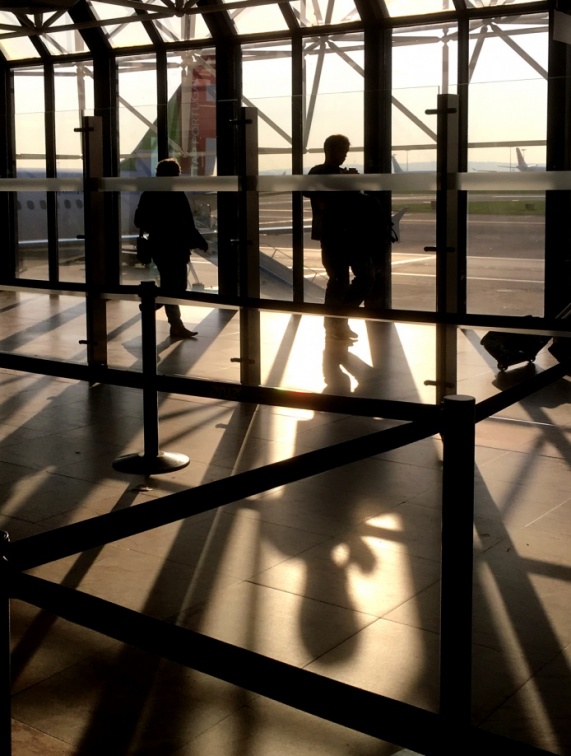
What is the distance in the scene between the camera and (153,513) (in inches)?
87.4

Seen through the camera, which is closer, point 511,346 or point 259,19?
point 511,346

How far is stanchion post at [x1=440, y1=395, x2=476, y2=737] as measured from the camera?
2396 mm

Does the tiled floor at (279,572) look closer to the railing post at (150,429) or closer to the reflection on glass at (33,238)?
the railing post at (150,429)

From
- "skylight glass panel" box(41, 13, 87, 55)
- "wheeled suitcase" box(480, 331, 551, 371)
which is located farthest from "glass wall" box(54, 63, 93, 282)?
"wheeled suitcase" box(480, 331, 551, 371)

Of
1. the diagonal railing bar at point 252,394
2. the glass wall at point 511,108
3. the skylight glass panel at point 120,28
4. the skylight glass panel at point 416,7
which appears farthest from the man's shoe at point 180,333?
the diagonal railing bar at point 252,394

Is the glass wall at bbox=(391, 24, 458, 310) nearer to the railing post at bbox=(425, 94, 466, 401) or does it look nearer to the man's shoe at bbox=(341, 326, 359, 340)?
the man's shoe at bbox=(341, 326, 359, 340)

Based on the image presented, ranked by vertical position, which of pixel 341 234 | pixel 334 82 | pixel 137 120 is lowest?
pixel 341 234

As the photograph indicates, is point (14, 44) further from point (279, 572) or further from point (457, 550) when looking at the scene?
point (457, 550)

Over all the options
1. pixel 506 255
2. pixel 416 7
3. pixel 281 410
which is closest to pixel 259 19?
pixel 416 7

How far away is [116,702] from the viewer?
335 cm

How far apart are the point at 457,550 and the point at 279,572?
7.17ft

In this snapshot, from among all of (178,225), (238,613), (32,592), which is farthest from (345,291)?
(32,592)

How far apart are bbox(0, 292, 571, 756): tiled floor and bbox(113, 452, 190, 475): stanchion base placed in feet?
0.22

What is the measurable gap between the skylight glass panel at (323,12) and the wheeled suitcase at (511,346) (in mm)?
5161
